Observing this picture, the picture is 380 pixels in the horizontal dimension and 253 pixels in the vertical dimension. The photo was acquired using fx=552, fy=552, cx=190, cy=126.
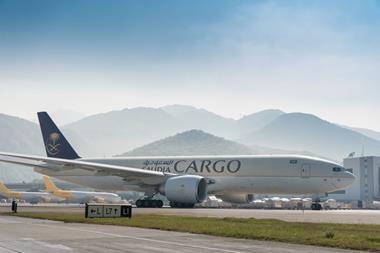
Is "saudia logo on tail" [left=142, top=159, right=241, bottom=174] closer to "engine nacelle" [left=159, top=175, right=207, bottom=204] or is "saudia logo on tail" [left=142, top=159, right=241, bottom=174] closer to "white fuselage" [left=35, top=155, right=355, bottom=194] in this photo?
"white fuselage" [left=35, top=155, right=355, bottom=194]

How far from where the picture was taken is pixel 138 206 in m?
51.9

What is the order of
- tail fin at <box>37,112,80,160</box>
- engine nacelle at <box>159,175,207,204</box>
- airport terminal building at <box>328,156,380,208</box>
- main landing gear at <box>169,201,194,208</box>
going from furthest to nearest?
airport terminal building at <box>328,156,380,208</box> < tail fin at <box>37,112,80,160</box> < main landing gear at <box>169,201,194,208</box> < engine nacelle at <box>159,175,207,204</box>

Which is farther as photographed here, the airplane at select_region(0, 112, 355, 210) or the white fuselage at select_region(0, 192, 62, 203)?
the white fuselage at select_region(0, 192, 62, 203)

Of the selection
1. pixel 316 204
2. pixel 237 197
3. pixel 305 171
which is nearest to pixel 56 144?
pixel 237 197

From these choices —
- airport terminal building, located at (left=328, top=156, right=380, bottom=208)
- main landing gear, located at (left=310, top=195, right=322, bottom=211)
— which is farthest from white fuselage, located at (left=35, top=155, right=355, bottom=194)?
Answer: airport terminal building, located at (left=328, top=156, right=380, bottom=208)

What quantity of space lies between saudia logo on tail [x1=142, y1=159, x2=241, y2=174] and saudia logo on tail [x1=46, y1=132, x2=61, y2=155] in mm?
11265

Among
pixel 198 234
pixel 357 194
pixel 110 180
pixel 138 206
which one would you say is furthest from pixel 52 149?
pixel 357 194

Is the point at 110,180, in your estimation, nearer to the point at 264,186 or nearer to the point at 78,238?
the point at 264,186

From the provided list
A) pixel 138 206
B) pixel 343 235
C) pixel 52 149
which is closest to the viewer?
pixel 343 235

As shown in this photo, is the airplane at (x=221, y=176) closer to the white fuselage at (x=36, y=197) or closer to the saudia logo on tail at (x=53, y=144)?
the saudia logo on tail at (x=53, y=144)

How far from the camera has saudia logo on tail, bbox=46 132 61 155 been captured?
6091 centimetres

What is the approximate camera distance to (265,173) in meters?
47.1

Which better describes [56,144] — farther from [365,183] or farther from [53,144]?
[365,183]

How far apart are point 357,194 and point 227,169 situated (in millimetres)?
91404
